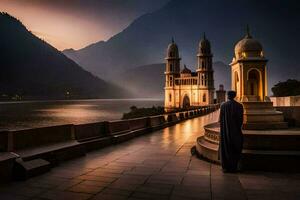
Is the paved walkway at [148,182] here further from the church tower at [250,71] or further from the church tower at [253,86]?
the church tower at [250,71]

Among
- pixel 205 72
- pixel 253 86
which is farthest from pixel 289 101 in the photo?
pixel 205 72

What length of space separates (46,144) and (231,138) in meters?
5.28

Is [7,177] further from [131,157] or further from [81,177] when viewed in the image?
[131,157]

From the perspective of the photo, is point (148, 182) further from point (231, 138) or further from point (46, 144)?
point (46, 144)

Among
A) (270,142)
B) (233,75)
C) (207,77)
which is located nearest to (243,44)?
(233,75)

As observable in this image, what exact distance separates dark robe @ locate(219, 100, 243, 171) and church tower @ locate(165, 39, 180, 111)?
113 metres

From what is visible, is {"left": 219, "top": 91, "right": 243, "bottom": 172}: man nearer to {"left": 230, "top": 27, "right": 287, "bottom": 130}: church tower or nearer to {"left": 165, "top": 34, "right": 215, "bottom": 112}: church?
{"left": 230, "top": 27, "right": 287, "bottom": 130}: church tower

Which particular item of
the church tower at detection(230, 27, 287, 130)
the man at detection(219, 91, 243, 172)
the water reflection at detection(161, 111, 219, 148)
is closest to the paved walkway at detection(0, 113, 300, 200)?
the man at detection(219, 91, 243, 172)

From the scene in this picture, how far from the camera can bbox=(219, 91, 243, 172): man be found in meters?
7.78

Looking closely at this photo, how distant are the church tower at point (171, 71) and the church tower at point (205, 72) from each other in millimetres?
8745

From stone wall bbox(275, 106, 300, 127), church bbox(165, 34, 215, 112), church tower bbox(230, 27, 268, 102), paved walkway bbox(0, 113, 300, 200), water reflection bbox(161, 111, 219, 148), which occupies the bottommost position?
paved walkway bbox(0, 113, 300, 200)

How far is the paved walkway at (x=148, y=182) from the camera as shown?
A: 5.96 metres

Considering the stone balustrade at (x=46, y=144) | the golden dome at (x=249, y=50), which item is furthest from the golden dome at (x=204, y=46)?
the stone balustrade at (x=46, y=144)

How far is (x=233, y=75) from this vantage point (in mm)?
13547
